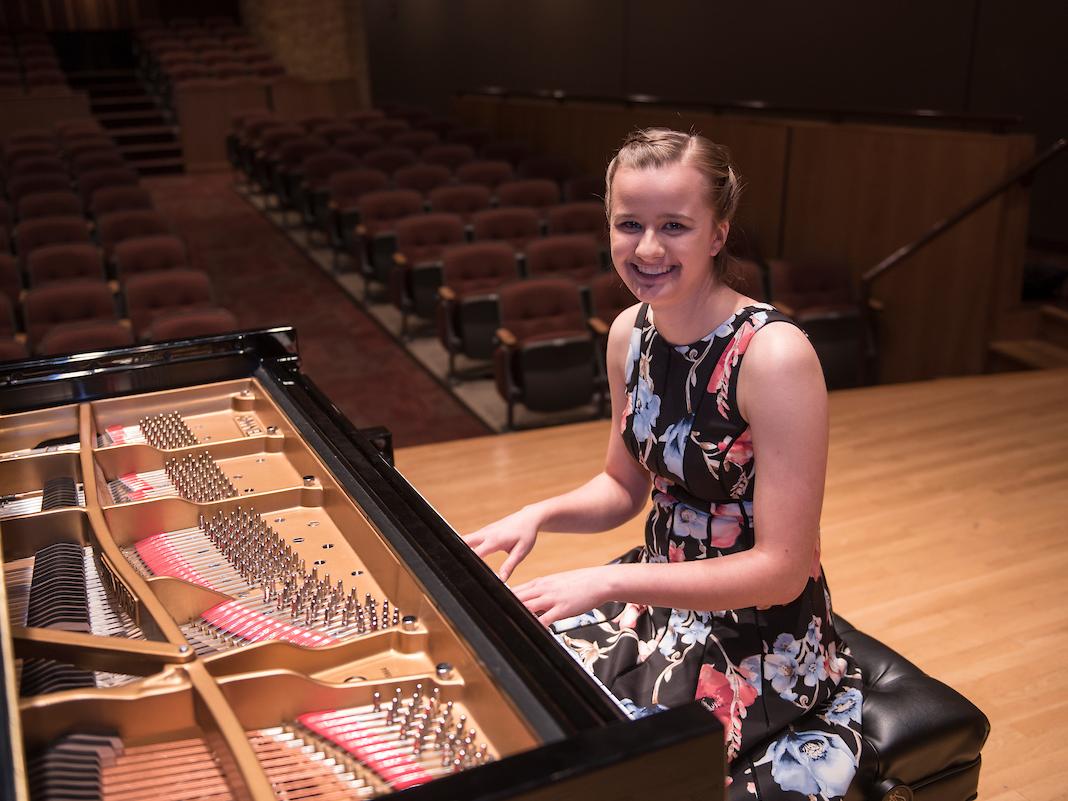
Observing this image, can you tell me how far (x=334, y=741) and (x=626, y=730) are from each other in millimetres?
351

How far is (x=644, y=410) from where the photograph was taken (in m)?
1.42

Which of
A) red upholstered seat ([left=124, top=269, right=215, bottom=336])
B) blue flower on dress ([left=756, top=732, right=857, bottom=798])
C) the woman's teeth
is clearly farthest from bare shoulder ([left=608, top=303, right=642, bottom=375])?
red upholstered seat ([left=124, top=269, right=215, bottom=336])

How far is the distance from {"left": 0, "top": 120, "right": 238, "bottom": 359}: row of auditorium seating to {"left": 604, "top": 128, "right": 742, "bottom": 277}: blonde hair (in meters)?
2.36

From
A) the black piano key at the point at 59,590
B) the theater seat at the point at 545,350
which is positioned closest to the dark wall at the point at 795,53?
A: the theater seat at the point at 545,350

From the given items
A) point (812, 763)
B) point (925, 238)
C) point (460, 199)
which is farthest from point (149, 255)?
point (812, 763)

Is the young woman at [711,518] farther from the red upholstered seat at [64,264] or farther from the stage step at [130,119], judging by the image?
the stage step at [130,119]

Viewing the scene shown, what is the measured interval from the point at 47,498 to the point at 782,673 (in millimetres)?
1102

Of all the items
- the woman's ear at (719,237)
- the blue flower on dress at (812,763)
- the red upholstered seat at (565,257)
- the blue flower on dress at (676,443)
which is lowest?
the red upholstered seat at (565,257)

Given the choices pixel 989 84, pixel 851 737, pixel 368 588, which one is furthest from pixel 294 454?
pixel 989 84

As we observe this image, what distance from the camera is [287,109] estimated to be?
426 inches

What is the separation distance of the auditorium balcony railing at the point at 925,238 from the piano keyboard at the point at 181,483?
3.88 m

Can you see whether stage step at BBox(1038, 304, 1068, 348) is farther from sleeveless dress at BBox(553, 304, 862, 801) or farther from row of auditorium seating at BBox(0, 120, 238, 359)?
sleeveless dress at BBox(553, 304, 862, 801)

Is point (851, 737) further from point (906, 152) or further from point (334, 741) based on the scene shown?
point (906, 152)

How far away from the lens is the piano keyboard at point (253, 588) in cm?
123
